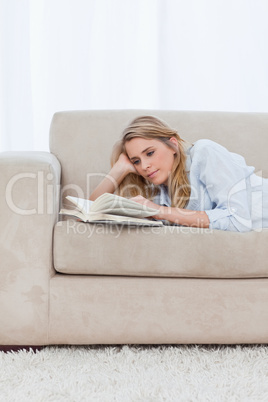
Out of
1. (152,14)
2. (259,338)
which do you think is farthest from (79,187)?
(152,14)

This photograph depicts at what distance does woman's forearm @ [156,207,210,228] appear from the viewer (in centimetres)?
172

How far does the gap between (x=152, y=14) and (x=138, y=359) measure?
2.04 meters

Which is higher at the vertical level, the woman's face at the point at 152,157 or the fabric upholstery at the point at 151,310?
the woman's face at the point at 152,157

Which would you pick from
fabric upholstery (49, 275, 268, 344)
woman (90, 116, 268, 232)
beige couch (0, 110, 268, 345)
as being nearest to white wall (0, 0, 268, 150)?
woman (90, 116, 268, 232)

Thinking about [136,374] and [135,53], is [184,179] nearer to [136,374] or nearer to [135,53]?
[136,374]

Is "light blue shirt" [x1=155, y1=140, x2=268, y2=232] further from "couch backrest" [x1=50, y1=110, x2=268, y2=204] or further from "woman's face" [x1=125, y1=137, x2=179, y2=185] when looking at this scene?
"couch backrest" [x1=50, y1=110, x2=268, y2=204]

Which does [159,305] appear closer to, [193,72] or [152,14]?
[193,72]

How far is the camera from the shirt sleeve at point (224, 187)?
170 centimetres

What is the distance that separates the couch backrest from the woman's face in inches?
10.8

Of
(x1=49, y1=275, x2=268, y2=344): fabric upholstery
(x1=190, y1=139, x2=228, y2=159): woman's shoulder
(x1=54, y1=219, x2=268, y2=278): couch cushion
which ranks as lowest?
(x1=49, y1=275, x2=268, y2=344): fabric upholstery

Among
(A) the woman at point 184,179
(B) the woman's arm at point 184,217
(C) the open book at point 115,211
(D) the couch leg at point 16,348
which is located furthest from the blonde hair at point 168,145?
(D) the couch leg at point 16,348

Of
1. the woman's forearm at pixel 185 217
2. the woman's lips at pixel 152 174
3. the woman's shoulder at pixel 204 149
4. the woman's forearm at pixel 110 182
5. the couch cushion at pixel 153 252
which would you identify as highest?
the woman's shoulder at pixel 204 149

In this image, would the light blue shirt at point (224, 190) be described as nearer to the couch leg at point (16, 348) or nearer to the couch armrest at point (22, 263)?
the couch armrest at point (22, 263)

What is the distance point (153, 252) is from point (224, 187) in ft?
1.31
